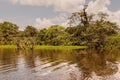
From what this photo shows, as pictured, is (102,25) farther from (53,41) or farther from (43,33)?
(43,33)

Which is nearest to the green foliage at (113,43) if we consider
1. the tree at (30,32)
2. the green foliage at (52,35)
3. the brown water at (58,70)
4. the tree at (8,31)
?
the green foliage at (52,35)

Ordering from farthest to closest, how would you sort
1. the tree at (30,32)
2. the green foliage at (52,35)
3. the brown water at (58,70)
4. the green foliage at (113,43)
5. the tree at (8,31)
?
the tree at (30,32) → the tree at (8,31) → the green foliage at (52,35) → the green foliage at (113,43) → the brown water at (58,70)

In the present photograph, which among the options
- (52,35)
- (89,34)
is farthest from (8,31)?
(89,34)

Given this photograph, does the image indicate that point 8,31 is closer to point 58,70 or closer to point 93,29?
point 93,29

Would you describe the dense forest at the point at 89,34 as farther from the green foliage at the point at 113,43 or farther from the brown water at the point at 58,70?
the brown water at the point at 58,70

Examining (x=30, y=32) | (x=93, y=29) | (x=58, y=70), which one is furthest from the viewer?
(x=30, y=32)

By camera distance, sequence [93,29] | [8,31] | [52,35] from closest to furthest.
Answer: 1. [93,29]
2. [52,35]
3. [8,31]

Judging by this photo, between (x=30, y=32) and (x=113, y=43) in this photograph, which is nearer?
(x=113, y=43)

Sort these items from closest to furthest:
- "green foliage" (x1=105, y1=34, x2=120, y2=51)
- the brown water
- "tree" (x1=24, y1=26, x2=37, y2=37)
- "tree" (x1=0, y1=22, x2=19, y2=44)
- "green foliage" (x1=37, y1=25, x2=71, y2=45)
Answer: the brown water < "green foliage" (x1=105, y1=34, x2=120, y2=51) < "green foliage" (x1=37, y1=25, x2=71, y2=45) < "tree" (x1=0, y1=22, x2=19, y2=44) < "tree" (x1=24, y1=26, x2=37, y2=37)

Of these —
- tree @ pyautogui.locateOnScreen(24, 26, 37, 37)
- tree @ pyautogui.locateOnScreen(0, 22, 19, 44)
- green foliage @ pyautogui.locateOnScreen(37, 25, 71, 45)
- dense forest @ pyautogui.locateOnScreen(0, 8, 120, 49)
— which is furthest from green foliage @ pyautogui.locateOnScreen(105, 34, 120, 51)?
tree @ pyautogui.locateOnScreen(24, 26, 37, 37)

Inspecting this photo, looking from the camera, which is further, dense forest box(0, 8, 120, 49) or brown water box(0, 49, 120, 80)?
dense forest box(0, 8, 120, 49)

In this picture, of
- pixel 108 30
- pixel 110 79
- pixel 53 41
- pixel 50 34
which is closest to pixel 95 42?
pixel 108 30

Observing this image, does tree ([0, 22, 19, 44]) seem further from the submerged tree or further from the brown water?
the brown water

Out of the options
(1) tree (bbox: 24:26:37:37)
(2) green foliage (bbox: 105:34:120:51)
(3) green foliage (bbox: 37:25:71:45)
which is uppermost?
(1) tree (bbox: 24:26:37:37)
